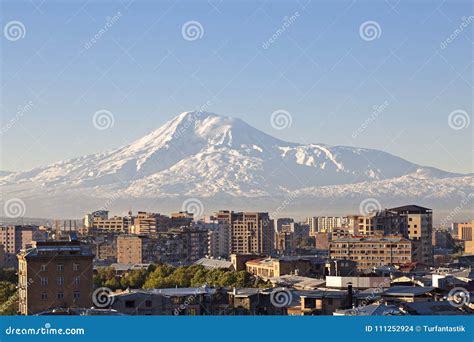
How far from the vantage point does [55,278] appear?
1126 cm

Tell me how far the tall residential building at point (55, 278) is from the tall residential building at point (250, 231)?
24.0 metres

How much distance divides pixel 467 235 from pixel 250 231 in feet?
26.0

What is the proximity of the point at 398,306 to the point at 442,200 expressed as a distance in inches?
977

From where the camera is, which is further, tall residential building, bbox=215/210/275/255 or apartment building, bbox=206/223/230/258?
tall residential building, bbox=215/210/275/255

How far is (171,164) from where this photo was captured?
112 ft

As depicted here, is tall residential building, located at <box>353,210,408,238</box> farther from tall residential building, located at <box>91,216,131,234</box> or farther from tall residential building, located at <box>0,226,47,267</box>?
tall residential building, located at <box>91,216,131,234</box>

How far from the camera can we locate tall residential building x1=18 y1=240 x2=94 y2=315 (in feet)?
36.3

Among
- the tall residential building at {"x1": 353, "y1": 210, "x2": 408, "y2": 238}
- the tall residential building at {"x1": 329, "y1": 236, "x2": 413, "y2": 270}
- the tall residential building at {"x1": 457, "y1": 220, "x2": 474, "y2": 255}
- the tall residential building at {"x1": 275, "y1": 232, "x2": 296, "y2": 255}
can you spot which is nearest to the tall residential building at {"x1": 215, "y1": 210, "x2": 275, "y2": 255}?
the tall residential building at {"x1": 275, "y1": 232, "x2": 296, "y2": 255}

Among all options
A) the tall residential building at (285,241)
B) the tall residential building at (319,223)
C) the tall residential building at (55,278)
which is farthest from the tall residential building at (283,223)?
the tall residential building at (55,278)

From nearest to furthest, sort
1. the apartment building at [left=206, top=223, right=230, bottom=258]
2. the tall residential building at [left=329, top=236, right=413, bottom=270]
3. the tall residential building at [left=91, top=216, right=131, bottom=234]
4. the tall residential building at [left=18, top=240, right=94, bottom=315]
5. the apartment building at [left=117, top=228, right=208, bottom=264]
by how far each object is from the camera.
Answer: the tall residential building at [left=18, top=240, right=94, bottom=315]
the tall residential building at [left=329, top=236, right=413, bottom=270]
the apartment building at [left=117, top=228, right=208, bottom=264]
the apartment building at [left=206, top=223, right=230, bottom=258]
the tall residential building at [left=91, top=216, right=131, bottom=234]

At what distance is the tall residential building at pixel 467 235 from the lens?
115ft

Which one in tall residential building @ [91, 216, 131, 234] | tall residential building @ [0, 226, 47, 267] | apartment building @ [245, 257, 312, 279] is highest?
tall residential building @ [91, 216, 131, 234]

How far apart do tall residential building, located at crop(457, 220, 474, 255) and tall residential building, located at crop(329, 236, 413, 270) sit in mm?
7570

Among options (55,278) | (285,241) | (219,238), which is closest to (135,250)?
(219,238)
